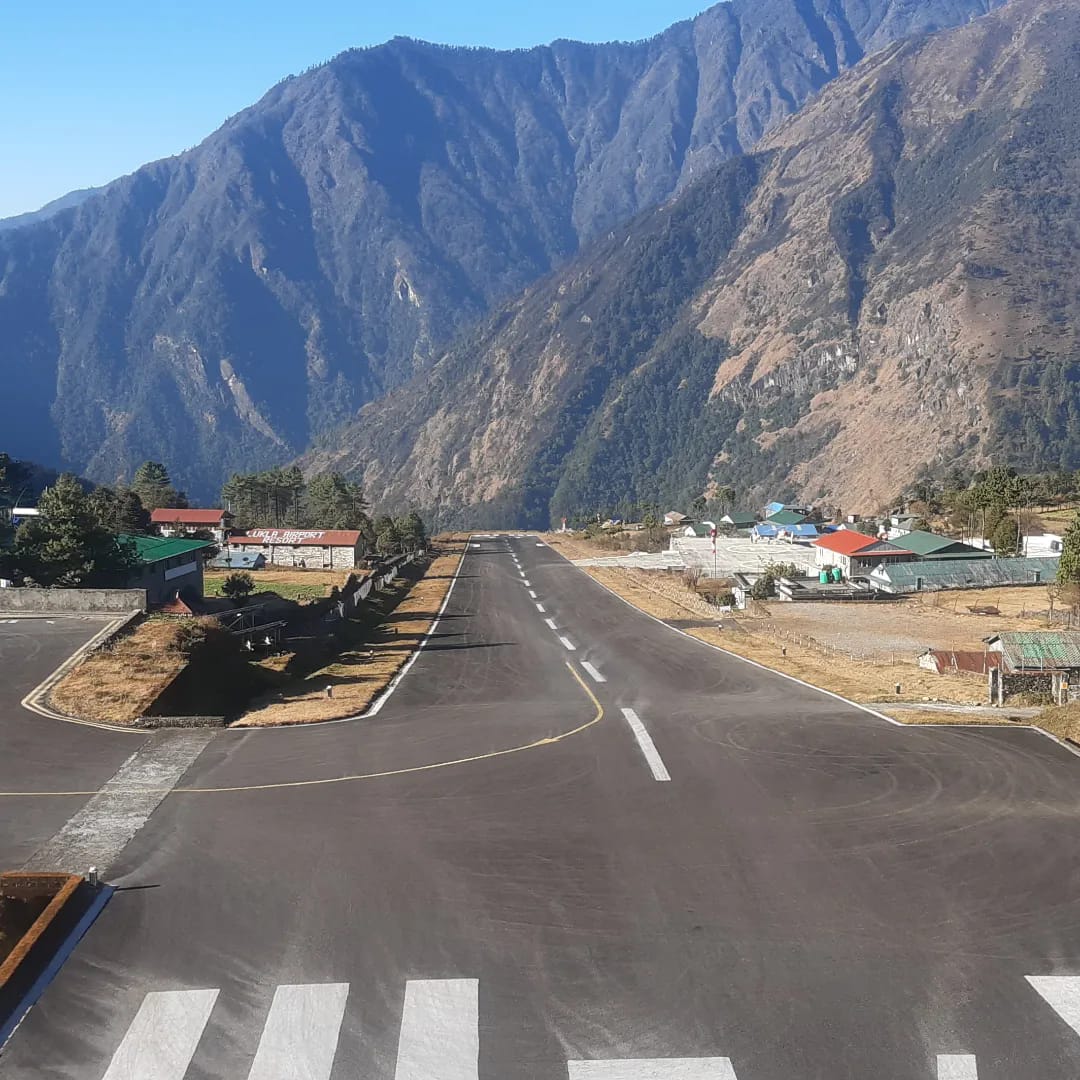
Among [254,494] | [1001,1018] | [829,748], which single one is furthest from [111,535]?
[254,494]

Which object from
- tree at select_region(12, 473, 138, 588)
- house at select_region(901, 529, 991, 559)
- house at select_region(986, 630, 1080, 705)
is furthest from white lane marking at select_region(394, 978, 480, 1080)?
house at select_region(901, 529, 991, 559)

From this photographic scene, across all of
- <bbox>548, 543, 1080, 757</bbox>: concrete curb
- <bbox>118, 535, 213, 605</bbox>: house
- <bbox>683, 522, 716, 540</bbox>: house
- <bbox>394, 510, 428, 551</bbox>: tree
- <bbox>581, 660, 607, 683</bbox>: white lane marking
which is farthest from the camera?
<bbox>683, 522, 716, 540</bbox>: house

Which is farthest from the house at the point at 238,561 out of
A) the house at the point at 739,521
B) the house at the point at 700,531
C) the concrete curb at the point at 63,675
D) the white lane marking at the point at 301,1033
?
the house at the point at 739,521

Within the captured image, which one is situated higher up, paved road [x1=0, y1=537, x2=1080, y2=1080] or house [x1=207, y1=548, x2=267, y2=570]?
paved road [x1=0, y1=537, x2=1080, y2=1080]

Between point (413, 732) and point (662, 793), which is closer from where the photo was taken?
point (662, 793)

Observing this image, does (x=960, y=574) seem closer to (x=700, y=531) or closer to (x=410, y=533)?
(x=410, y=533)

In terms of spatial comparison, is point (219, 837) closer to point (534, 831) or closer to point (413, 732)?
point (534, 831)

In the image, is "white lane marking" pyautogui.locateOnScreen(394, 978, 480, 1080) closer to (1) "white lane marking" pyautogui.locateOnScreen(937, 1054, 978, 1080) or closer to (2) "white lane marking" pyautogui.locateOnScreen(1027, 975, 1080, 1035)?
(1) "white lane marking" pyautogui.locateOnScreen(937, 1054, 978, 1080)

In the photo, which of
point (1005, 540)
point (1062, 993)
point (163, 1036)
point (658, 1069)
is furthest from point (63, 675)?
point (1005, 540)
